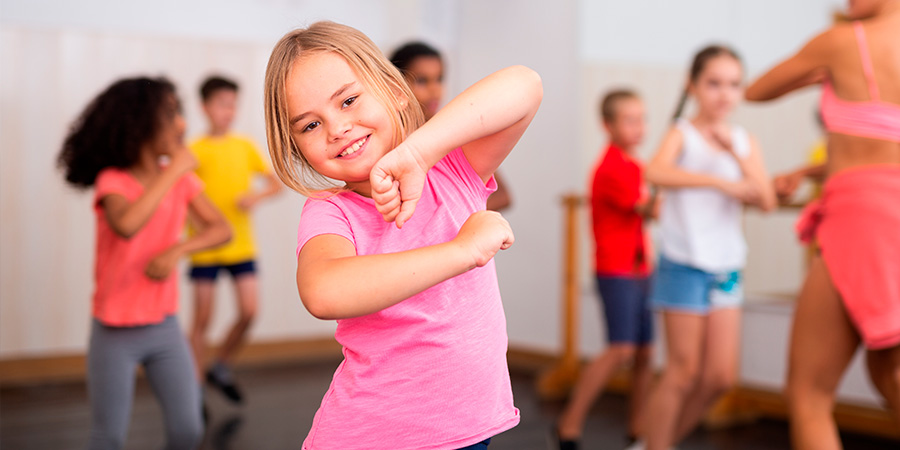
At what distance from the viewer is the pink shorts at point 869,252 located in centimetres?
163

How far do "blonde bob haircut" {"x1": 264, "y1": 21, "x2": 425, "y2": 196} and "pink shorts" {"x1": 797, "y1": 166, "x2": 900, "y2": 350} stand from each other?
106 centimetres

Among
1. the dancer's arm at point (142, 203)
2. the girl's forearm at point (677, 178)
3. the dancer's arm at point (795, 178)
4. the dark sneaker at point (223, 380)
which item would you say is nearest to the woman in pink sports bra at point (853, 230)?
the dancer's arm at point (795, 178)

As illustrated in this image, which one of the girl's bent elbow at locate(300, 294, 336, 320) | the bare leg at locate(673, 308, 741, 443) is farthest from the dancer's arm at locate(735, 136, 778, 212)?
the girl's bent elbow at locate(300, 294, 336, 320)

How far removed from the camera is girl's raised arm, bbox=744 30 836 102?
A: 1.76m

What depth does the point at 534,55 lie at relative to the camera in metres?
4.92

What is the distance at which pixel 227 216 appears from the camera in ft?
12.8

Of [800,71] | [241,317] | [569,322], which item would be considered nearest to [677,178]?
[800,71]

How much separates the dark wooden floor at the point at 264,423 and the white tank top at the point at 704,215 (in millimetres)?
977

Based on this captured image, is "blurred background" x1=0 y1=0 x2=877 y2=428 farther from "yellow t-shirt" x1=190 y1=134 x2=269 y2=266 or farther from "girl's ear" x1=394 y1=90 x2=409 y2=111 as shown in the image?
"girl's ear" x1=394 y1=90 x2=409 y2=111

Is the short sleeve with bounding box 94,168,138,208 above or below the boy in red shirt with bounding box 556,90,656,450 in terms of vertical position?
above

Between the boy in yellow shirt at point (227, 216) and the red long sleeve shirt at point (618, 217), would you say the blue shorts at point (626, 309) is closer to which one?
the red long sleeve shirt at point (618, 217)

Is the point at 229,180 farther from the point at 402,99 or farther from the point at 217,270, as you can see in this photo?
the point at 402,99

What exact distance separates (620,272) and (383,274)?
2258 mm

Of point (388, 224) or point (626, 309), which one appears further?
point (626, 309)
